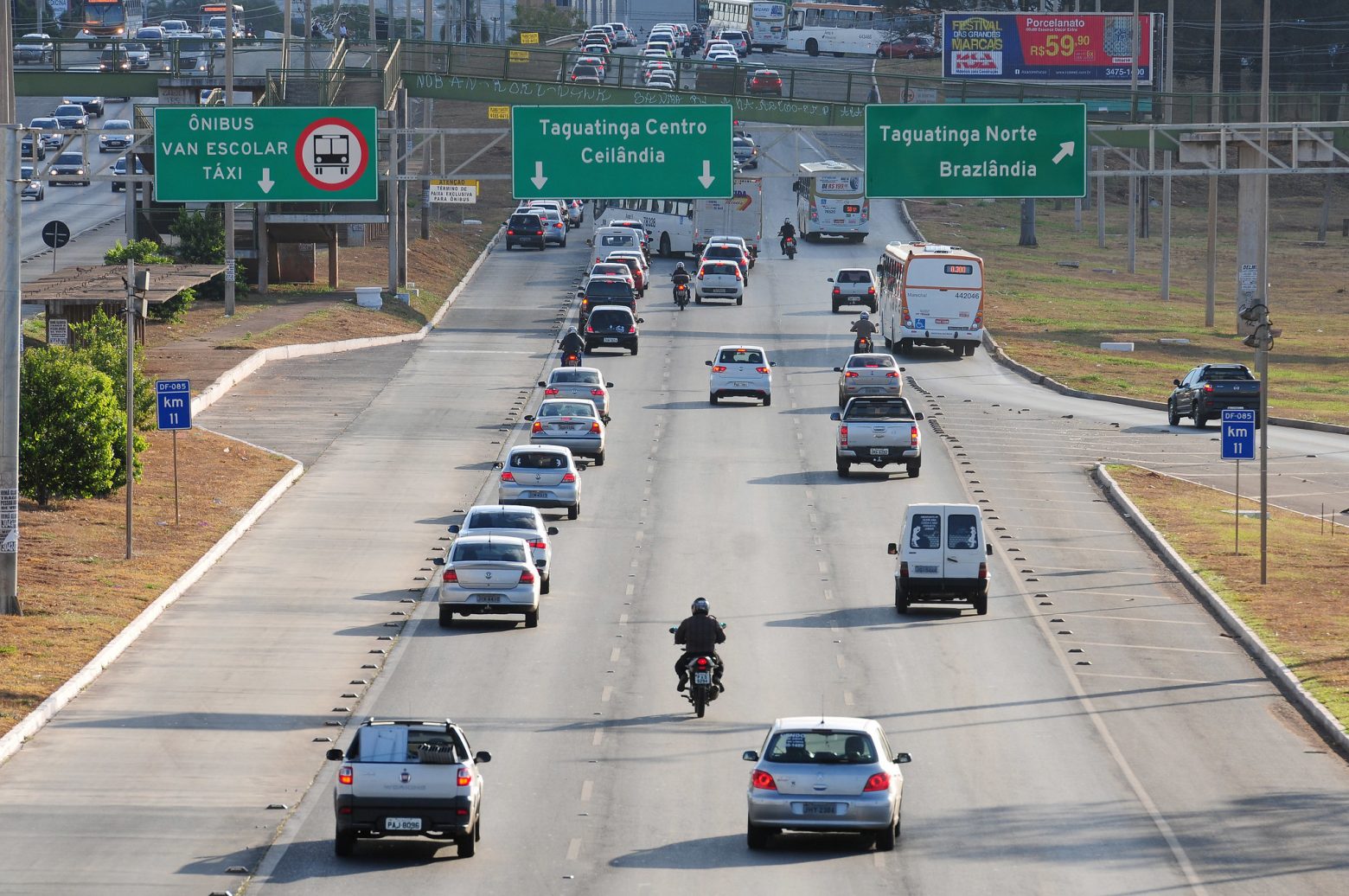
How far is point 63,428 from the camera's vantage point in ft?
131

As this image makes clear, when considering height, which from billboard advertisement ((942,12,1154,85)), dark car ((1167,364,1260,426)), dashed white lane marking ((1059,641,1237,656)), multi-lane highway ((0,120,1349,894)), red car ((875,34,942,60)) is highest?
red car ((875,34,942,60))

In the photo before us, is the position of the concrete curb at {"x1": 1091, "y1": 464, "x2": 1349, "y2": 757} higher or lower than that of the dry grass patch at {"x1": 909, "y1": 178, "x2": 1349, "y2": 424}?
lower

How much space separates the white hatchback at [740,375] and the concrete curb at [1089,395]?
9.98 metres

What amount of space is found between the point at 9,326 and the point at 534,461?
12.6 meters

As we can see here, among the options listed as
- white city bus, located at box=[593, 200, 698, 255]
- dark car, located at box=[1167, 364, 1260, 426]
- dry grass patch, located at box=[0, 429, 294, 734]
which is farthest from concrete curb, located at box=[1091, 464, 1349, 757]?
white city bus, located at box=[593, 200, 698, 255]

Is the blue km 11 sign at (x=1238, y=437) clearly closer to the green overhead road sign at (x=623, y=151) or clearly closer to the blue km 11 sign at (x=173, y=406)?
the green overhead road sign at (x=623, y=151)

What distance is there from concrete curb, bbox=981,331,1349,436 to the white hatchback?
32.7 feet

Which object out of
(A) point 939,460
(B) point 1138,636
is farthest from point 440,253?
(B) point 1138,636

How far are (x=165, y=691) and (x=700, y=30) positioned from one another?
6349 inches

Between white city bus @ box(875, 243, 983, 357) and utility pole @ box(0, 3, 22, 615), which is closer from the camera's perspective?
utility pole @ box(0, 3, 22, 615)

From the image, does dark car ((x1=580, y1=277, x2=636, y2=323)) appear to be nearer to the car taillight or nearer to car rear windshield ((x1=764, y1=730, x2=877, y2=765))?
car rear windshield ((x1=764, y1=730, x2=877, y2=765))

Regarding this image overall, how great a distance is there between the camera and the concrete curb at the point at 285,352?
52906 millimetres

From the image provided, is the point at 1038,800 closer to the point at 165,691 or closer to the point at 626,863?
the point at 626,863

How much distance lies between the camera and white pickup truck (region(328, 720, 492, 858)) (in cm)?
1916
